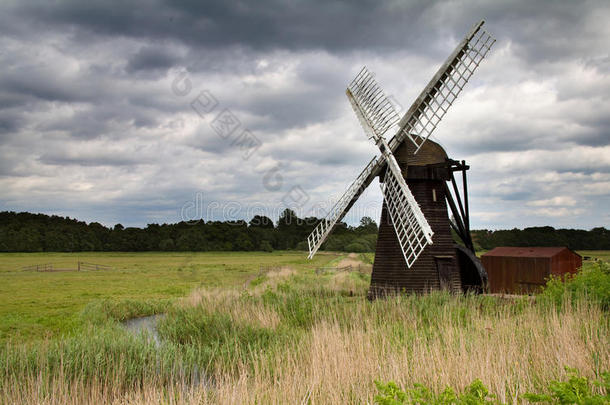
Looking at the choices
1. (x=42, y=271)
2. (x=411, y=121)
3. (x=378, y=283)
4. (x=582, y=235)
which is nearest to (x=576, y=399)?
(x=378, y=283)

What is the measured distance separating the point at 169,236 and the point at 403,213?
221 feet

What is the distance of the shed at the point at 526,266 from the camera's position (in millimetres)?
20125

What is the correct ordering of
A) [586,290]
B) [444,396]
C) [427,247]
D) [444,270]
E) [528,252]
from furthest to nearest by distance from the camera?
[528,252] → [427,247] → [444,270] → [586,290] → [444,396]

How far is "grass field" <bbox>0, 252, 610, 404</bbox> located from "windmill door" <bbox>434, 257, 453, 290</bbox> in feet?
2.90

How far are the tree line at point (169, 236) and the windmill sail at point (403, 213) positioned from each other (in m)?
42.7

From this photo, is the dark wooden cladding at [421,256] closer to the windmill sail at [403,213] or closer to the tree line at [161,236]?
the windmill sail at [403,213]

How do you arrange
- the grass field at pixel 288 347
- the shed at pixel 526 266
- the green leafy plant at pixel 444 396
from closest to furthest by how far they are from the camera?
the green leafy plant at pixel 444 396 < the grass field at pixel 288 347 < the shed at pixel 526 266

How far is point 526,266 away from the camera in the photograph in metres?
20.7

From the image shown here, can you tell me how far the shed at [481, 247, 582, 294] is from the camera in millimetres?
20125

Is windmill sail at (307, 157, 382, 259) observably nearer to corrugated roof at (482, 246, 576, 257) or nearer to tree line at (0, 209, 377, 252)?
corrugated roof at (482, 246, 576, 257)

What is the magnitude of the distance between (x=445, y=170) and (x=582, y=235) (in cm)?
4313

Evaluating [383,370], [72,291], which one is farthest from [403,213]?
[72,291]

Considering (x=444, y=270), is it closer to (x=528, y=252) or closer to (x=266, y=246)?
(x=528, y=252)

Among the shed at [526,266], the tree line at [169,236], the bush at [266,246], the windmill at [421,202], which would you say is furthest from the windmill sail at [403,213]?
the bush at [266,246]
